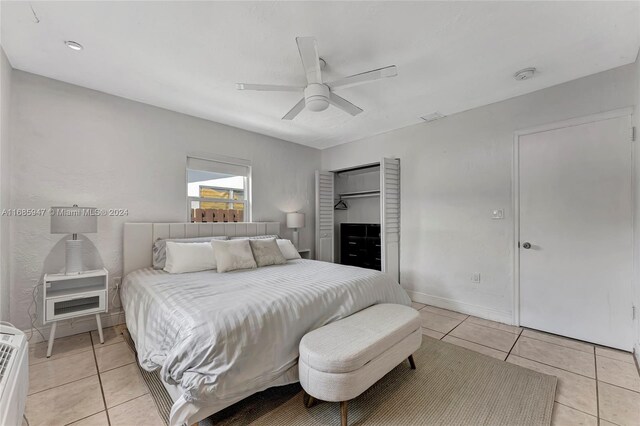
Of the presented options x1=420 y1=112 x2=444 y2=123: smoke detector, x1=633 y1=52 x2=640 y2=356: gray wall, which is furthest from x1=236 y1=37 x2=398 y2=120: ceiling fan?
x1=633 y1=52 x2=640 y2=356: gray wall

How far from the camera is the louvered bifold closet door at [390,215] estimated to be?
4.00m

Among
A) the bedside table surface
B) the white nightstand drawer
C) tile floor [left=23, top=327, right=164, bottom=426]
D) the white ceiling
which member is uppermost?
the white ceiling

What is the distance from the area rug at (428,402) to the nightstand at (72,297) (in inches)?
41.7

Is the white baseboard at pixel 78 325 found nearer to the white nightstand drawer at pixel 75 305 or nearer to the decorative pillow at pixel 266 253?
the white nightstand drawer at pixel 75 305

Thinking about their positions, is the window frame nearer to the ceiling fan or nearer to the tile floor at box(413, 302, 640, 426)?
the ceiling fan

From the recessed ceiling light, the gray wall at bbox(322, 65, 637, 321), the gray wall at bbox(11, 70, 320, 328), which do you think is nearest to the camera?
the recessed ceiling light

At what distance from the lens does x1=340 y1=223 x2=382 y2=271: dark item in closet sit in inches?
195

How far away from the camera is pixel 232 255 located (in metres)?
2.95

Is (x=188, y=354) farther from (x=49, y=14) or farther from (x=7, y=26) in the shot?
(x=7, y=26)

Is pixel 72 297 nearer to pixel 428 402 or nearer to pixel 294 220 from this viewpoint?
pixel 294 220

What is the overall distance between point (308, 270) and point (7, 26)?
3082 mm

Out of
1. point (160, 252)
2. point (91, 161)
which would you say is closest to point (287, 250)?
point (160, 252)

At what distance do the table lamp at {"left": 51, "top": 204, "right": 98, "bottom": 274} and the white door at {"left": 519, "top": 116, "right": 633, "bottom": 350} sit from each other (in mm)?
4534

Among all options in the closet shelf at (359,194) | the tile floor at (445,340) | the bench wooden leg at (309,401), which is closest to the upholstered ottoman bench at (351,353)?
the bench wooden leg at (309,401)
